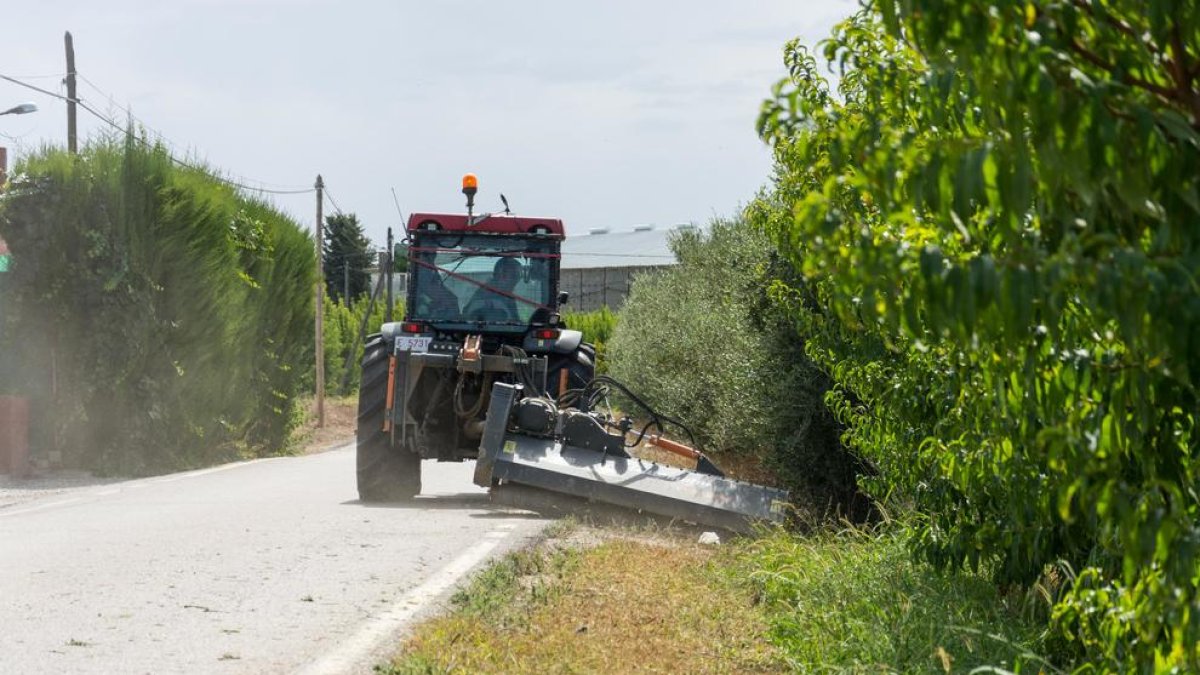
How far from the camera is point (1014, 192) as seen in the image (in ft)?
7.25

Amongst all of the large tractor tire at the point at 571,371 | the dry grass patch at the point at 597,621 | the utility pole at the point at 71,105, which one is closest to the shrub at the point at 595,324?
the utility pole at the point at 71,105

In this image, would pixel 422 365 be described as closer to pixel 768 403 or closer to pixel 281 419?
pixel 768 403

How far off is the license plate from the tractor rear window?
2.54 ft

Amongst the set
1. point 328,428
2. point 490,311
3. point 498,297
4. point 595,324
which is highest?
point 498,297

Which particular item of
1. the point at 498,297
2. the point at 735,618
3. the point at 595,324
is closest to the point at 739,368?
the point at 498,297

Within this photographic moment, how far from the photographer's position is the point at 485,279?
46.7 ft

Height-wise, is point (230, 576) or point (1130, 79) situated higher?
point (1130, 79)

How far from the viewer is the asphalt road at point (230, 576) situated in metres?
6.38

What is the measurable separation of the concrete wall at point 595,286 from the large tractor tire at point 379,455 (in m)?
53.9

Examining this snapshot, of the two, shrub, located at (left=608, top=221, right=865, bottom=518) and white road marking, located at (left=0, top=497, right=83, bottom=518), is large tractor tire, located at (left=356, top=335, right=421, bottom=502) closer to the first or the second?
white road marking, located at (left=0, top=497, right=83, bottom=518)

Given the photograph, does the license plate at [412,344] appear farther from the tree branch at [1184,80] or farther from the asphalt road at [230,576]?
the tree branch at [1184,80]

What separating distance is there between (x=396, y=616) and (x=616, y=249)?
70368 millimetres

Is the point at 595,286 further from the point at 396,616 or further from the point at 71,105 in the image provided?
the point at 396,616

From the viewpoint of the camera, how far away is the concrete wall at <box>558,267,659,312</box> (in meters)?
68.6
